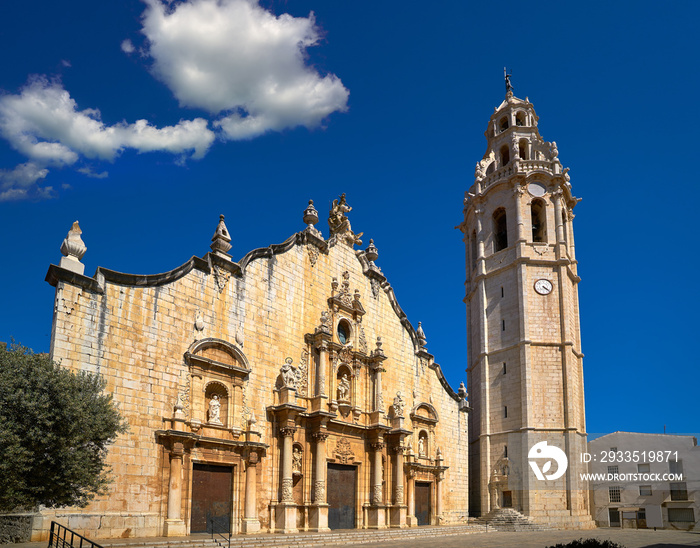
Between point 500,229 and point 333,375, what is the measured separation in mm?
17818

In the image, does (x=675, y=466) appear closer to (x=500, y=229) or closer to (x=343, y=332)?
(x=500, y=229)

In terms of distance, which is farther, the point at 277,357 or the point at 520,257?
the point at 520,257

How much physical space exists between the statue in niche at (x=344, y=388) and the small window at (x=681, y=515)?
2648cm

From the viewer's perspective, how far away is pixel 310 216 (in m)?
25.3

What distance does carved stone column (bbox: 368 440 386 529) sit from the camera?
24.4 m

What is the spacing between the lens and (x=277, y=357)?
22125mm

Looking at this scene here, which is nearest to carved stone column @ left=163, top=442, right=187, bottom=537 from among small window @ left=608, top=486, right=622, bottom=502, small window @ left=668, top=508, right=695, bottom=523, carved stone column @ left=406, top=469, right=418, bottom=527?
carved stone column @ left=406, top=469, right=418, bottom=527

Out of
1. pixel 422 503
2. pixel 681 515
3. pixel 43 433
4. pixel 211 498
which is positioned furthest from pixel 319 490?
pixel 681 515

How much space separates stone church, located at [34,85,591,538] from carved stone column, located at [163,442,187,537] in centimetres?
6

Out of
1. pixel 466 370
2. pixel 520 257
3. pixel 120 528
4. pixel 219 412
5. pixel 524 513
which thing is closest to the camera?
pixel 120 528

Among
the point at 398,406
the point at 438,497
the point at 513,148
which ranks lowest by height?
the point at 438,497

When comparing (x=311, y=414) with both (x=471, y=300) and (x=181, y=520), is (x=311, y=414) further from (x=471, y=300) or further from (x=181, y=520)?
(x=471, y=300)

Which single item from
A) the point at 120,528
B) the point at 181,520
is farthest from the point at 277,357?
the point at 120,528

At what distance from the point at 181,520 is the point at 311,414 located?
20.6ft
